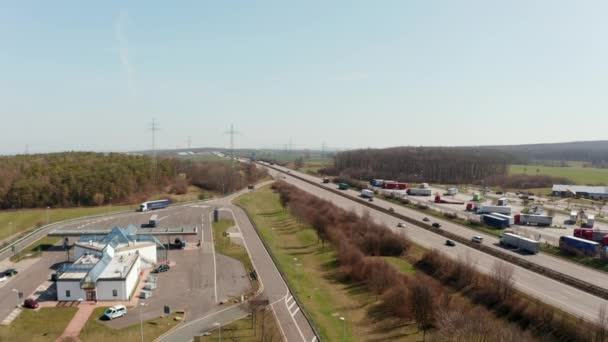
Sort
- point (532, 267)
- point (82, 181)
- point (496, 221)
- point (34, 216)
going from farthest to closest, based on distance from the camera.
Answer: point (82, 181)
point (34, 216)
point (496, 221)
point (532, 267)

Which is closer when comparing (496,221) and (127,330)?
(127,330)

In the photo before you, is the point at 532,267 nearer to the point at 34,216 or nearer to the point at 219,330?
the point at 219,330

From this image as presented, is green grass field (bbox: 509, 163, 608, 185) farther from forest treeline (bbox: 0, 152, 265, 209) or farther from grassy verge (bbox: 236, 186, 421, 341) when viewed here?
forest treeline (bbox: 0, 152, 265, 209)

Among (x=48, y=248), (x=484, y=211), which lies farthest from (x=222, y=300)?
(x=484, y=211)

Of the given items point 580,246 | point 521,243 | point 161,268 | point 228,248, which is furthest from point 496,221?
point 161,268

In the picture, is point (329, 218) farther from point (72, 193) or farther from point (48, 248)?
point (72, 193)

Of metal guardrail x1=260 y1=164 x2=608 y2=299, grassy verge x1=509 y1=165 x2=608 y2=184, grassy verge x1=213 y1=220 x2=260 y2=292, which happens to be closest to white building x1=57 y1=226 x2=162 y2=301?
grassy verge x1=213 y1=220 x2=260 y2=292
